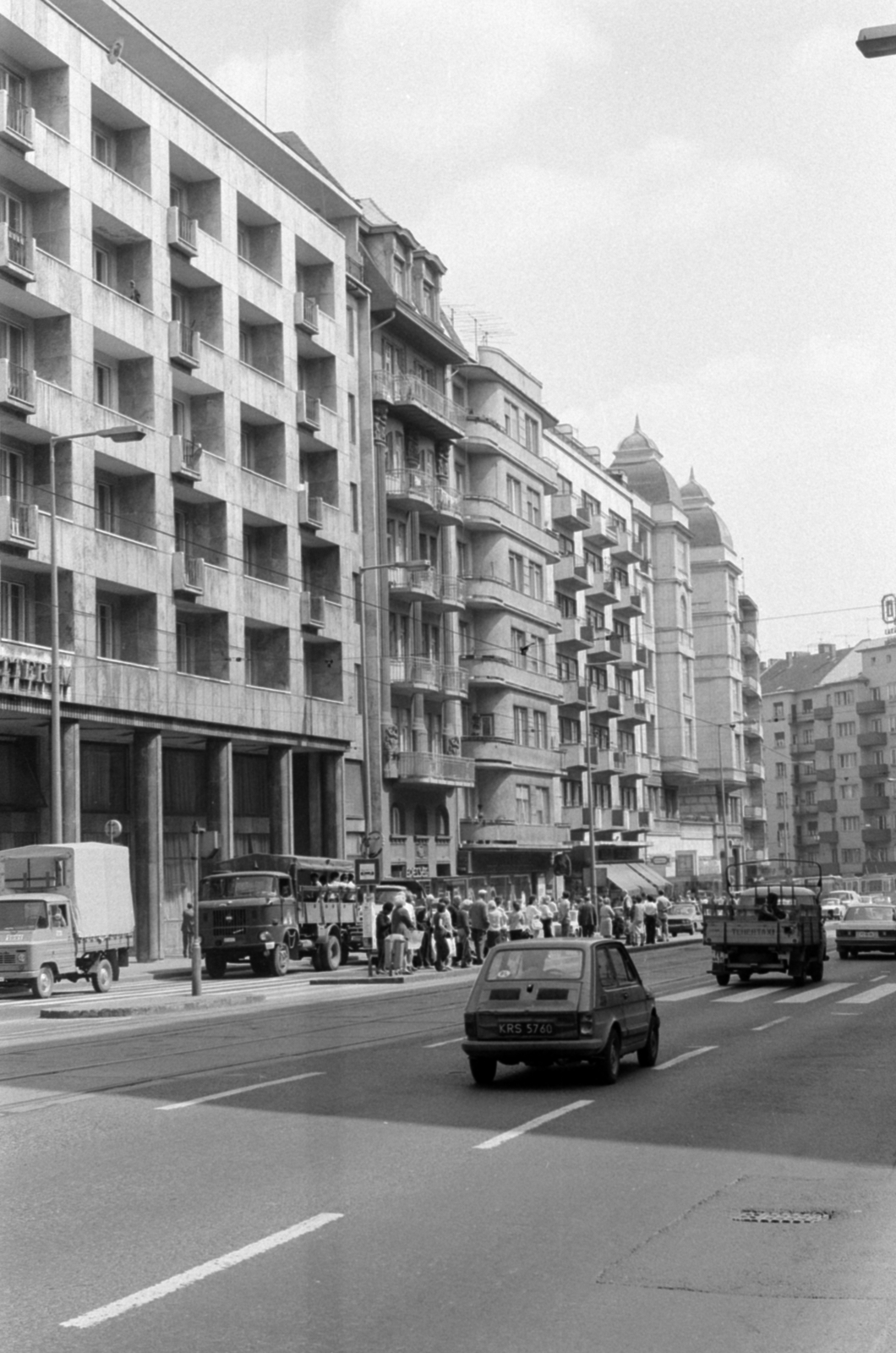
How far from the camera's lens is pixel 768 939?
101ft

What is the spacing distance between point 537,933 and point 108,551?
1445 centimetres

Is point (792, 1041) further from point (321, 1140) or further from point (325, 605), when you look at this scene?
point (325, 605)

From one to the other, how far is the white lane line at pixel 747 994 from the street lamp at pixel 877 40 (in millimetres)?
17853

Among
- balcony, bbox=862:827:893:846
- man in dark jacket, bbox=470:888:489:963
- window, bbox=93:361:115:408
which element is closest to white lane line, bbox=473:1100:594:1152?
man in dark jacket, bbox=470:888:489:963

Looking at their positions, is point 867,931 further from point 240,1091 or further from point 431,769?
point 240,1091

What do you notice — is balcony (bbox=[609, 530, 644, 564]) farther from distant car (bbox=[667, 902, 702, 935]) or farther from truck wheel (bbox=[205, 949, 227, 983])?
truck wheel (bbox=[205, 949, 227, 983])

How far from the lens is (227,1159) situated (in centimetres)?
1136

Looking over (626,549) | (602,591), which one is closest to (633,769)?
(602,591)

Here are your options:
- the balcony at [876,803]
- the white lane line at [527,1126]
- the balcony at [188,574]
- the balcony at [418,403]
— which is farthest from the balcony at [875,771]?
the white lane line at [527,1126]

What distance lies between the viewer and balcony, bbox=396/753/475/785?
5909cm

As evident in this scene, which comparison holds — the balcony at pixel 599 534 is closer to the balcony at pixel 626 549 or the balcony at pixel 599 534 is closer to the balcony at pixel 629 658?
the balcony at pixel 626 549

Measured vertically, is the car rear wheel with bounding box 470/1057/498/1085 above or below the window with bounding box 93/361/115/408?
below

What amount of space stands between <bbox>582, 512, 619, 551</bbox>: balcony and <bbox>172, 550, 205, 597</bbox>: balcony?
3902 centimetres

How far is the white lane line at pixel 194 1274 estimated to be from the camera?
7285 millimetres
